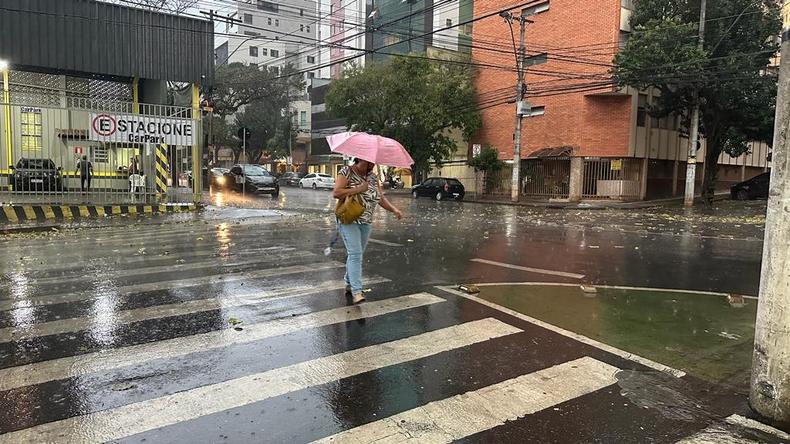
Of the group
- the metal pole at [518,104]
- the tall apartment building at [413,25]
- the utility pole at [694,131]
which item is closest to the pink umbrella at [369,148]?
the utility pole at [694,131]

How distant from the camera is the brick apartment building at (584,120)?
30.0 metres

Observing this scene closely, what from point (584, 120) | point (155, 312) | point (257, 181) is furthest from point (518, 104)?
point (155, 312)

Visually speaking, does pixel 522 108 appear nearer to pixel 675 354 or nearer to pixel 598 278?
pixel 598 278

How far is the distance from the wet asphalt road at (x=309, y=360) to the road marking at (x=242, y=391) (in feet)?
0.05

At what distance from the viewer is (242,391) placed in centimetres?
398

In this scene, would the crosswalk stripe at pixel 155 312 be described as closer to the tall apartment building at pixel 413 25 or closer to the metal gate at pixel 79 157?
the metal gate at pixel 79 157

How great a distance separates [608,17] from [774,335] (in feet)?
97.2

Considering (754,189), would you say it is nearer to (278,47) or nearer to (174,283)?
(174,283)

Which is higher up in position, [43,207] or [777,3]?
[777,3]

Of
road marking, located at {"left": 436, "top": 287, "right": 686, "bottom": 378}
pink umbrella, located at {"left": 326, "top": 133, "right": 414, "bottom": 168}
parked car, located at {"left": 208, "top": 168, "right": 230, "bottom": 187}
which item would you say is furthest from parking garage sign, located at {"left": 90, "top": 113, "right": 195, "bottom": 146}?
parked car, located at {"left": 208, "top": 168, "right": 230, "bottom": 187}

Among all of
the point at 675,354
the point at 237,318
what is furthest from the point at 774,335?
the point at 237,318

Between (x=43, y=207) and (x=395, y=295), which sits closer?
(x=395, y=295)

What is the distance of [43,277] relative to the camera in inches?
301

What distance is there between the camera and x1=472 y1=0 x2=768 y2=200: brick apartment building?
2998 cm
